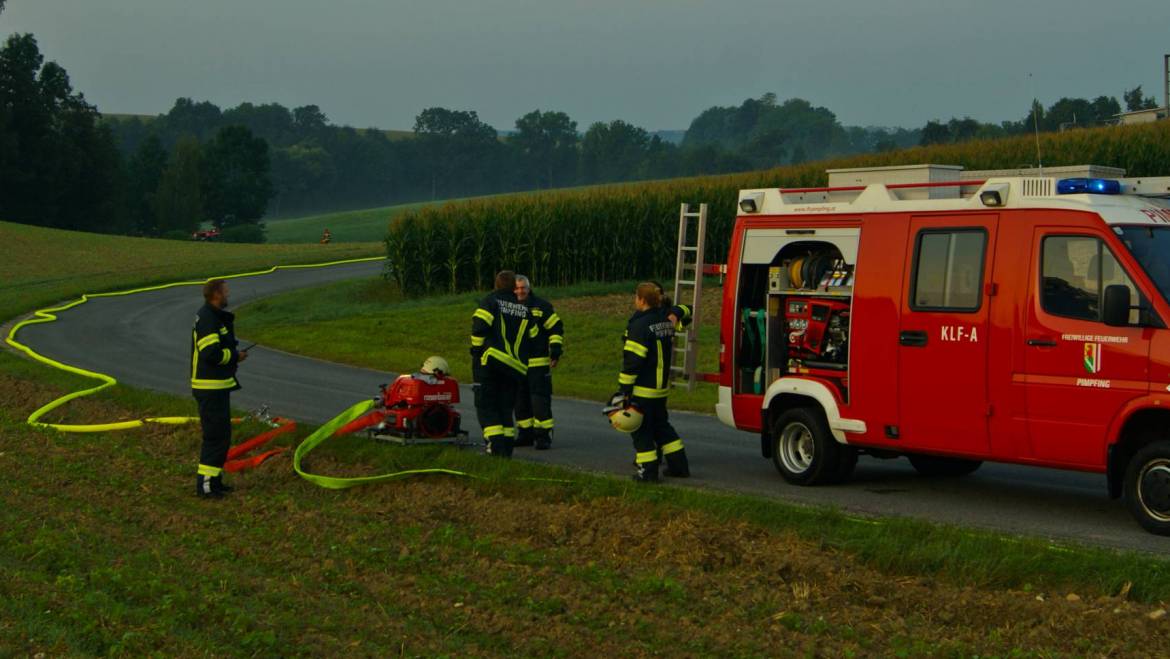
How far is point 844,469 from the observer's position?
42.9 ft

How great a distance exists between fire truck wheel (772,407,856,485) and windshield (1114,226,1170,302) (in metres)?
3.37

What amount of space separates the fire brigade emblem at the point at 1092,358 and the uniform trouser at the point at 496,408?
6227 mm

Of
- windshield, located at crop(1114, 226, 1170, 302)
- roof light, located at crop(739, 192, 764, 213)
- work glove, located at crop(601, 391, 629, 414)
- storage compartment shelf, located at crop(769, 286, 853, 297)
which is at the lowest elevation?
work glove, located at crop(601, 391, 629, 414)

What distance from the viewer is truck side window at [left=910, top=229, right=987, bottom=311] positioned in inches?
453

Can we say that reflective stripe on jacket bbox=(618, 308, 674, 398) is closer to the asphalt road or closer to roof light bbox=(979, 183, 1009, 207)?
the asphalt road

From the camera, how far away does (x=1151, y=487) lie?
413 inches

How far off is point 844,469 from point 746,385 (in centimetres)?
132

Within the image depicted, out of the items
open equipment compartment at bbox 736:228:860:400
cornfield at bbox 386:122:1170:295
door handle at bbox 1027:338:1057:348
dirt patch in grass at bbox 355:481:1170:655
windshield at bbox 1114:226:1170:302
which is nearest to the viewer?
dirt patch in grass at bbox 355:481:1170:655

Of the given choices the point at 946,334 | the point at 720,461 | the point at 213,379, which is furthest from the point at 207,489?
the point at 946,334

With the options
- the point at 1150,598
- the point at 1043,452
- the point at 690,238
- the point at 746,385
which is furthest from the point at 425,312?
the point at 1150,598

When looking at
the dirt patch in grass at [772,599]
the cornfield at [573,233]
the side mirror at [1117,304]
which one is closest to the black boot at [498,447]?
the dirt patch in grass at [772,599]

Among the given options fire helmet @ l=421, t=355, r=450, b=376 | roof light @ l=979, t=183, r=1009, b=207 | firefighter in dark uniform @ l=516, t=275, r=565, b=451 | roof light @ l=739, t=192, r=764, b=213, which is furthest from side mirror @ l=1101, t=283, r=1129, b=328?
fire helmet @ l=421, t=355, r=450, b=376

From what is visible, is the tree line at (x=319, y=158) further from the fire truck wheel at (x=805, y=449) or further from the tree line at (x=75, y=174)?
the fire truck wheel at (x=805, y=449)

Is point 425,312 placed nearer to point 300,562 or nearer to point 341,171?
point 300,562
